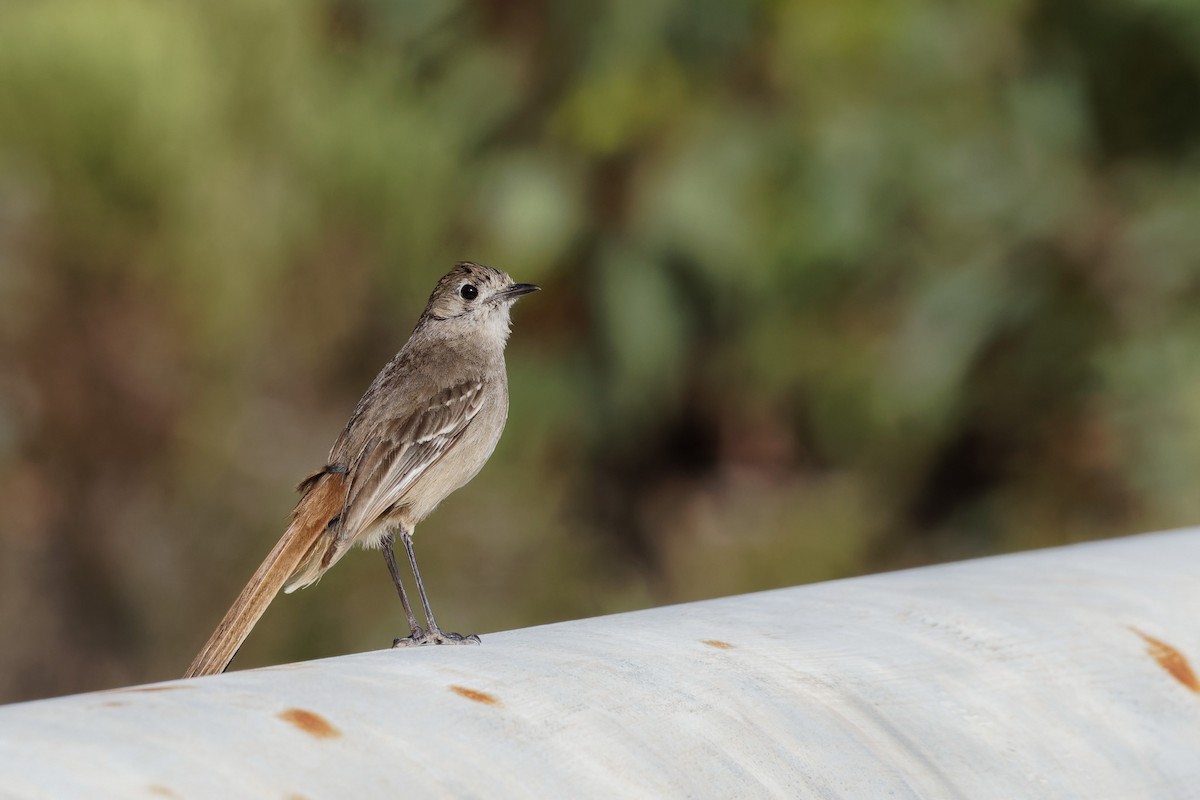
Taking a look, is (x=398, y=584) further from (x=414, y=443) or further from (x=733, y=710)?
(x=733, y=710)

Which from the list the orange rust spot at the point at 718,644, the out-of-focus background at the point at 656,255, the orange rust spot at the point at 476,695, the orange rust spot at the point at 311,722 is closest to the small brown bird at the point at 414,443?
the orange rust spot at the point at 718,644

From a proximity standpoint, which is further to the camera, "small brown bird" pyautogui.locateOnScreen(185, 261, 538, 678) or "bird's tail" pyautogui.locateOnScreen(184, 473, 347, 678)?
"small brown bird" pyautogui.locateOnScreen(185, 261, 538, 678)

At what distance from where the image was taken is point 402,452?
351 cm

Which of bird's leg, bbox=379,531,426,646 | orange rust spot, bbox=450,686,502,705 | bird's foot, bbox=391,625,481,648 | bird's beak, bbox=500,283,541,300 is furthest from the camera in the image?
bird's beak, bbox=500,283,541,300

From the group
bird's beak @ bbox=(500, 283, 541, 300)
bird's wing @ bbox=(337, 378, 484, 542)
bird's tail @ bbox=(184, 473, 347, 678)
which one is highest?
bird's beak @ bbox=(500, 283, 541, 300)

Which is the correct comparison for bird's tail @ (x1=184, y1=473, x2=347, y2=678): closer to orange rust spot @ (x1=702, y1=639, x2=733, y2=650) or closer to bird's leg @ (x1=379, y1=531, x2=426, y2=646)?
bird's leg @ (x1=379, y1=531, x2=426, y2=646)

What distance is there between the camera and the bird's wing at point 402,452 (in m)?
3.38

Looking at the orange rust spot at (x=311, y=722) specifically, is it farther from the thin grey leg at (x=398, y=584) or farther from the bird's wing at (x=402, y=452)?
the thin grey leg at (x=398, y=584)

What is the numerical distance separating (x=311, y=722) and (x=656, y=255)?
6.48 meters

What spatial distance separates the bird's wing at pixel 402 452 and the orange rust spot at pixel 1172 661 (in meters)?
1.74

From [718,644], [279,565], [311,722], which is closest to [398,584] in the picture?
[279,565]

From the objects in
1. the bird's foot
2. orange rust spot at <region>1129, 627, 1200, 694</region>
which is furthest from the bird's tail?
orange rust spot at <region>1129, 627, 1200, 694</region>

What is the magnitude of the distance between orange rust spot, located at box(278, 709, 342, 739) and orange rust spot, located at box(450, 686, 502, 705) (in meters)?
0.18

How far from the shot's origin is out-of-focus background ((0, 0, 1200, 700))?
6766 mm
